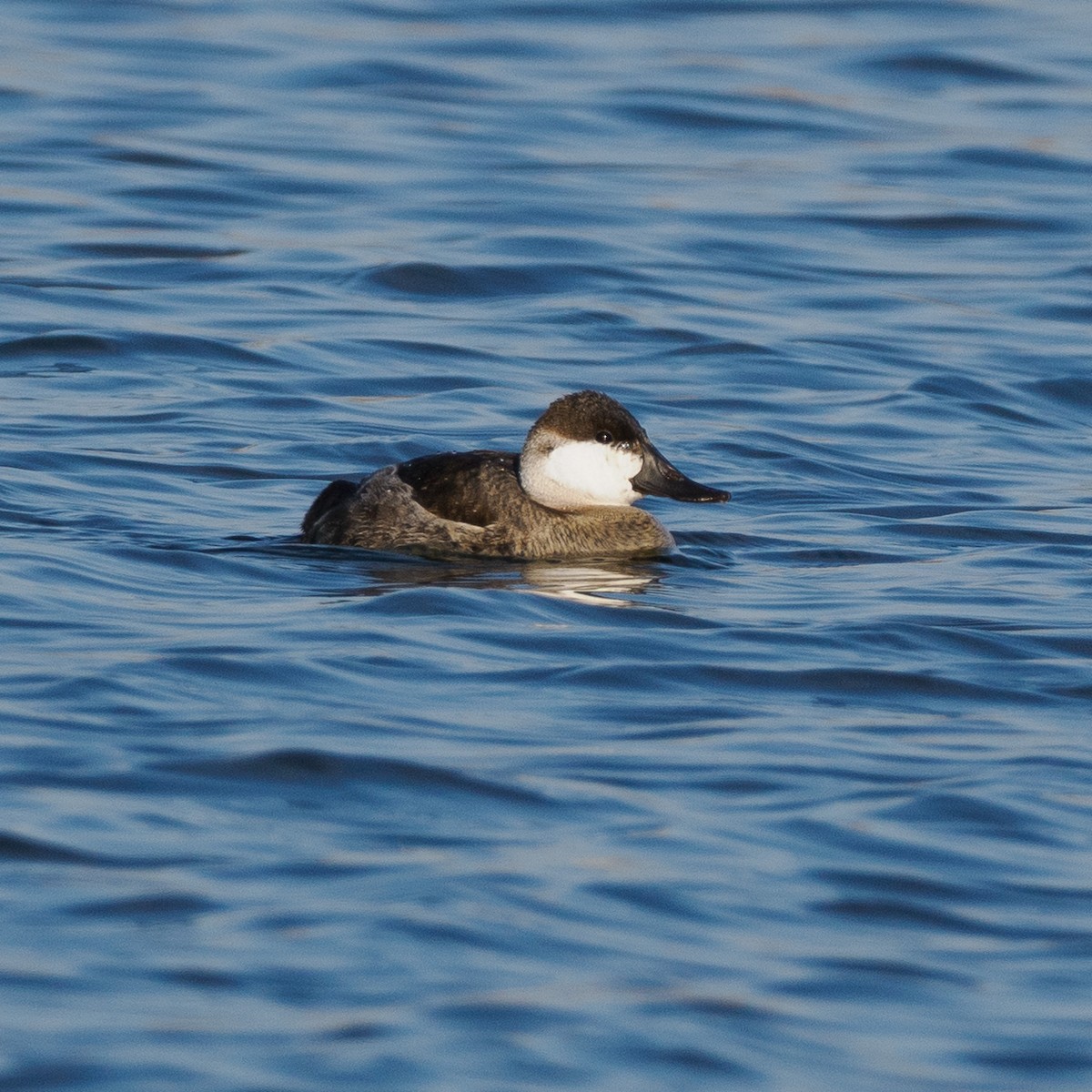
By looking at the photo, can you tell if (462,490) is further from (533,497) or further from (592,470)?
(592,470)

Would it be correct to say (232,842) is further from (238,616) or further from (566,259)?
(566,259)

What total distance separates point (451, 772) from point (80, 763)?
1.00 meters

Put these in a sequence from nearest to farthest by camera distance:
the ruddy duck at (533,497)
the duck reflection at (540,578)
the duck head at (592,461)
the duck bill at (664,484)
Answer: the duck reflection at (540,578) → the ruddy duck at (533,497) → the duck head at (592,461) → the duck bill at (664,484)

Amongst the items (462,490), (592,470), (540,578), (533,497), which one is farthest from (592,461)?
(540,578)

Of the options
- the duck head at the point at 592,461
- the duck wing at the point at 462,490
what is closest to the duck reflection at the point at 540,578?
the duck wing at the point at 462,490

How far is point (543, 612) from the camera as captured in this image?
333 inches

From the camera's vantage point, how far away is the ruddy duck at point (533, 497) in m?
9.17

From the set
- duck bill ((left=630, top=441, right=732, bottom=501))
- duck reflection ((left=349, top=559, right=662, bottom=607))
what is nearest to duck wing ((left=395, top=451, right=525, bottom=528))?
duck reflection ((left=349, top=559, right=662, bottom=607))

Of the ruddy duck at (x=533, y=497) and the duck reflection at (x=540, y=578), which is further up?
the ruddy duck at (x=533, y=497)

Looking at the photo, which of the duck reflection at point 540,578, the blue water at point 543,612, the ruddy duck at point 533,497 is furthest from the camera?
the ruddy duck at point 533,497

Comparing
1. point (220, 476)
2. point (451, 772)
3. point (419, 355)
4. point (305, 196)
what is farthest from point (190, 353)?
point (451, 772)

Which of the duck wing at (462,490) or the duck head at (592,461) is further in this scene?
the duck head at (592,461)

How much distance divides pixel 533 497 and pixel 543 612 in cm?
106

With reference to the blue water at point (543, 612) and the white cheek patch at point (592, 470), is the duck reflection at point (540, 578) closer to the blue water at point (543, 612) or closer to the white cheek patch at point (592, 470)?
the blue water at point (543, 612)
